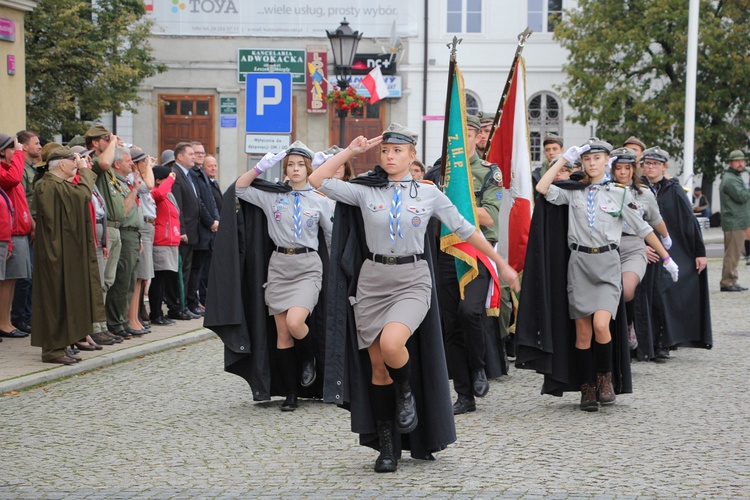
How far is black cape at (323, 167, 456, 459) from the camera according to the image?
695 centimetres

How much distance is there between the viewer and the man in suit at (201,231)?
15359 mm

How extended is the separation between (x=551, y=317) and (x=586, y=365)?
47 centimetres

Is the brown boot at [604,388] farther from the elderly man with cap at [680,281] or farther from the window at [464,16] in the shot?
the window at [464,16]

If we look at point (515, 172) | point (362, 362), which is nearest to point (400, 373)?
point (362, 362)

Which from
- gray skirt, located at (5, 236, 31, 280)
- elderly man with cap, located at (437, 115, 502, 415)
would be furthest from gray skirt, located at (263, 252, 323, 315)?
gray skirt, located at (5, 236, 31, 280)

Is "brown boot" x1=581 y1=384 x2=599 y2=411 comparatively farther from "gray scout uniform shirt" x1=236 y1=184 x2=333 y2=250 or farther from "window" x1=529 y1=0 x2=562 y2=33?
"window" x1=529 y1=0 x2=562 y2=33

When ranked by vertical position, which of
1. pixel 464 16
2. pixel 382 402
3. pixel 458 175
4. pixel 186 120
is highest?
pixel 464 16

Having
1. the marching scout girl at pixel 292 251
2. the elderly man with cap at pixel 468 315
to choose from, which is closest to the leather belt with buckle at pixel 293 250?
the marching scout girl at pixel 292 251

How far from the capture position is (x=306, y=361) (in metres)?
9.18

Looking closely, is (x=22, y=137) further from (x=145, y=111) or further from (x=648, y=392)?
(x=145, y=111)

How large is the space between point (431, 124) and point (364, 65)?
295cm

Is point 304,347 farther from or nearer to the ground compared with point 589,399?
farther from the ground

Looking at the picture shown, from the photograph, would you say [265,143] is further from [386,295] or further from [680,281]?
[386,295]

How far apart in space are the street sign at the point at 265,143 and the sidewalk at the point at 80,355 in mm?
2372
